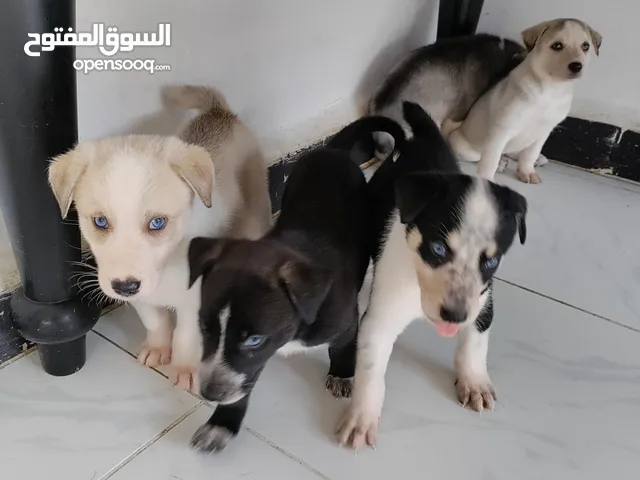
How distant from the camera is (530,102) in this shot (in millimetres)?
2340

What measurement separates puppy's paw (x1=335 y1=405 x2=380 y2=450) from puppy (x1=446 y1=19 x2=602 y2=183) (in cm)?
117

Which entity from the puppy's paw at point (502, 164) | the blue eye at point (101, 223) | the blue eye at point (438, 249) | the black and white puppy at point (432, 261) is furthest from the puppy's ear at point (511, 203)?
the puppy's paw at point (502, 164)

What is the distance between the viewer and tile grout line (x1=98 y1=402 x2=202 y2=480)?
1.40 metres

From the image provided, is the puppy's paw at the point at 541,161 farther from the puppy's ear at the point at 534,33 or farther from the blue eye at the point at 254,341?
the blue eye at the point at 254,341

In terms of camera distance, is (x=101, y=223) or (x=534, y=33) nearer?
(x=101, y=223)

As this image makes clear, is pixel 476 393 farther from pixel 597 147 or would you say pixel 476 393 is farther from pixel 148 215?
pixel 597 147

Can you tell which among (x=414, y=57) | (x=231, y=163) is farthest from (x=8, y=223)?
(x=414, y=57)

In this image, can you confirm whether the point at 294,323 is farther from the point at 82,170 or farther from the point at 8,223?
the point at 8,223

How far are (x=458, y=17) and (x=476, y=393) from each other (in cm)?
160

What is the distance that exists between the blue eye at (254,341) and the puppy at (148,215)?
0.79ft

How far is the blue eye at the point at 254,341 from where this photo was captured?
1.23 m

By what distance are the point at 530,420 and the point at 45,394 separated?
1.07m

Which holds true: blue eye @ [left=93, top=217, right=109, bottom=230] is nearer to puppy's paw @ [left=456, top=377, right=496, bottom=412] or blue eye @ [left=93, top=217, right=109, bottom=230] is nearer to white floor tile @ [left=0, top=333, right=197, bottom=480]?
white floor tile @ [left=0, top=333, right=197, bottom=480]

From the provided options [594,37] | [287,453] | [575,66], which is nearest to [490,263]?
[287,453]
